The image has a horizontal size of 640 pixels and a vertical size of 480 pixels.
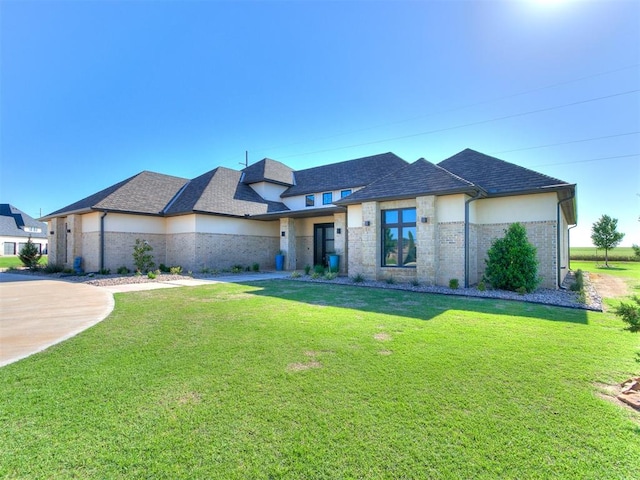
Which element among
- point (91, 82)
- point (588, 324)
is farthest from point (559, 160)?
point (91, 82)

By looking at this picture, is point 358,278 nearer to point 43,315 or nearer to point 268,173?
point 43,315

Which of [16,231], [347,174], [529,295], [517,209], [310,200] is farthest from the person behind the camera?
[16,231]

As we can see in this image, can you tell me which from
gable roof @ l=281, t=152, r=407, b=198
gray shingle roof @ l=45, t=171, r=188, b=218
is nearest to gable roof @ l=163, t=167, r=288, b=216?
gray shingle roof @ l=45, t=171, r=188, b=218

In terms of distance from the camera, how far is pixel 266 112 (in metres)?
20.0

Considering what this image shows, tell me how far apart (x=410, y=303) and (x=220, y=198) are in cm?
1536

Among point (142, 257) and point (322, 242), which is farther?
point (322, 242)

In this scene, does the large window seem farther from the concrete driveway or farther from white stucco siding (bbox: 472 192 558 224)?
the concrete driveway

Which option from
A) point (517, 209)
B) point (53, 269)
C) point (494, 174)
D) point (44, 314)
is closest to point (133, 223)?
point (53, 269)

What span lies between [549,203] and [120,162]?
2855cm

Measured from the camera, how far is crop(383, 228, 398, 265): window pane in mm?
12477

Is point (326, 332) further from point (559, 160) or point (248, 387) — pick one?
point (559, 160)

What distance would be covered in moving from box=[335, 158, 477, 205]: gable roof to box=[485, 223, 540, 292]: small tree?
218 centimetres

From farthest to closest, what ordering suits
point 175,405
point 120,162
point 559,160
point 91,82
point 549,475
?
point 120,162
point 559,160
point 91,82
point 175,405
point 549,475

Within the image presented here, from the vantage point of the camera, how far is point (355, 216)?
44.9 feet
